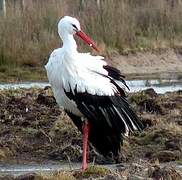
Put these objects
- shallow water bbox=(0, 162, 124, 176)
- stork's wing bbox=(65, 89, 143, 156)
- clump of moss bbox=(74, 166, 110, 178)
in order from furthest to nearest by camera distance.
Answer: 1. shallow water bbox=(0, 162, 124, 176)
2. stork's wing bbox=(65, 89, 143, 156)
3. clump of moss bbox=(74, 166, 110, 178)

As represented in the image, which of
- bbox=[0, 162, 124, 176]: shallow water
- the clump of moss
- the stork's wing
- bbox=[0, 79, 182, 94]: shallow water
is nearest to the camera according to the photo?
the clump of moss

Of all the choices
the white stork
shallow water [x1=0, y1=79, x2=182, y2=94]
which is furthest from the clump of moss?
shallow water [x1=0, y1=79, x2=182, y2=94]

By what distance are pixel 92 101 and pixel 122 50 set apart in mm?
12668

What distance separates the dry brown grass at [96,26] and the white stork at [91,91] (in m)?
10.4

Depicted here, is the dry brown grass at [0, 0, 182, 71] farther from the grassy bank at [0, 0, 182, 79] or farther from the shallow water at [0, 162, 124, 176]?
the shallow water at [0, 162, 124, 176]

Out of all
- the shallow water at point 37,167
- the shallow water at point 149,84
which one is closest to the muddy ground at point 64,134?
the shallow water at point 37,167

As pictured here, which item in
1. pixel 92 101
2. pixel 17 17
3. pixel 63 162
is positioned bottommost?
pixel 63 162

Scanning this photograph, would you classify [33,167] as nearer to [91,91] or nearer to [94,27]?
[91,91]

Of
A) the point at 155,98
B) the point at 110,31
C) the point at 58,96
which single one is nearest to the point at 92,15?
the point at 110,31

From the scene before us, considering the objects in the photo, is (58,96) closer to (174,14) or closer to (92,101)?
(92,101)

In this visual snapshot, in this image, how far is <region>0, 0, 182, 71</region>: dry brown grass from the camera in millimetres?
19859

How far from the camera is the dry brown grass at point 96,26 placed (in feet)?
65.2

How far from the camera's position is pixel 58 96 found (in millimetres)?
9180

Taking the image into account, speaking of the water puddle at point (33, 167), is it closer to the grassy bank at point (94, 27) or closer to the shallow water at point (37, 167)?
the shallow water at point (37, 167)
